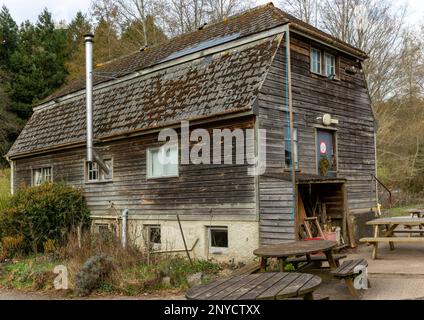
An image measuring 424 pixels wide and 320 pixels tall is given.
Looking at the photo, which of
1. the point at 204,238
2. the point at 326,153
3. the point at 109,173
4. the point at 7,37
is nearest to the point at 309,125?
the point at 326,153

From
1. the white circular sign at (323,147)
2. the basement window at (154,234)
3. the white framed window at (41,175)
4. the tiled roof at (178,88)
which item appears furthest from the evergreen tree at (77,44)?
the white circular sign at (323,147)

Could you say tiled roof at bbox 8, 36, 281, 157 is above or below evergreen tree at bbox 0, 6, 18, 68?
below

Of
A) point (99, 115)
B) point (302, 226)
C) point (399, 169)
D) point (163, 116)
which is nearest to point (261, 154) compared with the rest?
point (302, 226)

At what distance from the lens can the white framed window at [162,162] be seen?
46.1ft

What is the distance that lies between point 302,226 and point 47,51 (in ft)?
99.9

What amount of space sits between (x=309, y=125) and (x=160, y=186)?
485cm

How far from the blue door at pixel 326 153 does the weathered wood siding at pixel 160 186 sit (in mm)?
3006

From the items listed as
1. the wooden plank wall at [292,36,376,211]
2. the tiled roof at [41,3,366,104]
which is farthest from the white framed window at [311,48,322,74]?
the tiled roof at [41,3,366,104]

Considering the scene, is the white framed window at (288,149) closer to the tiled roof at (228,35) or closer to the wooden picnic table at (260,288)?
the tiled roof at (228,35)

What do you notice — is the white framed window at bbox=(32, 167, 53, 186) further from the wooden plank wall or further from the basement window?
the wooden plank wall

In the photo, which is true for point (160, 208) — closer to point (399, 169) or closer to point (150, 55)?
point (150, 55)

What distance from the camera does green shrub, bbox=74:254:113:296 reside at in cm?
1001

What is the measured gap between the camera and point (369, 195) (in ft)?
53.2

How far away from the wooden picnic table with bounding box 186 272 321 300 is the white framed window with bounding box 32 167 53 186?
47.2ft
